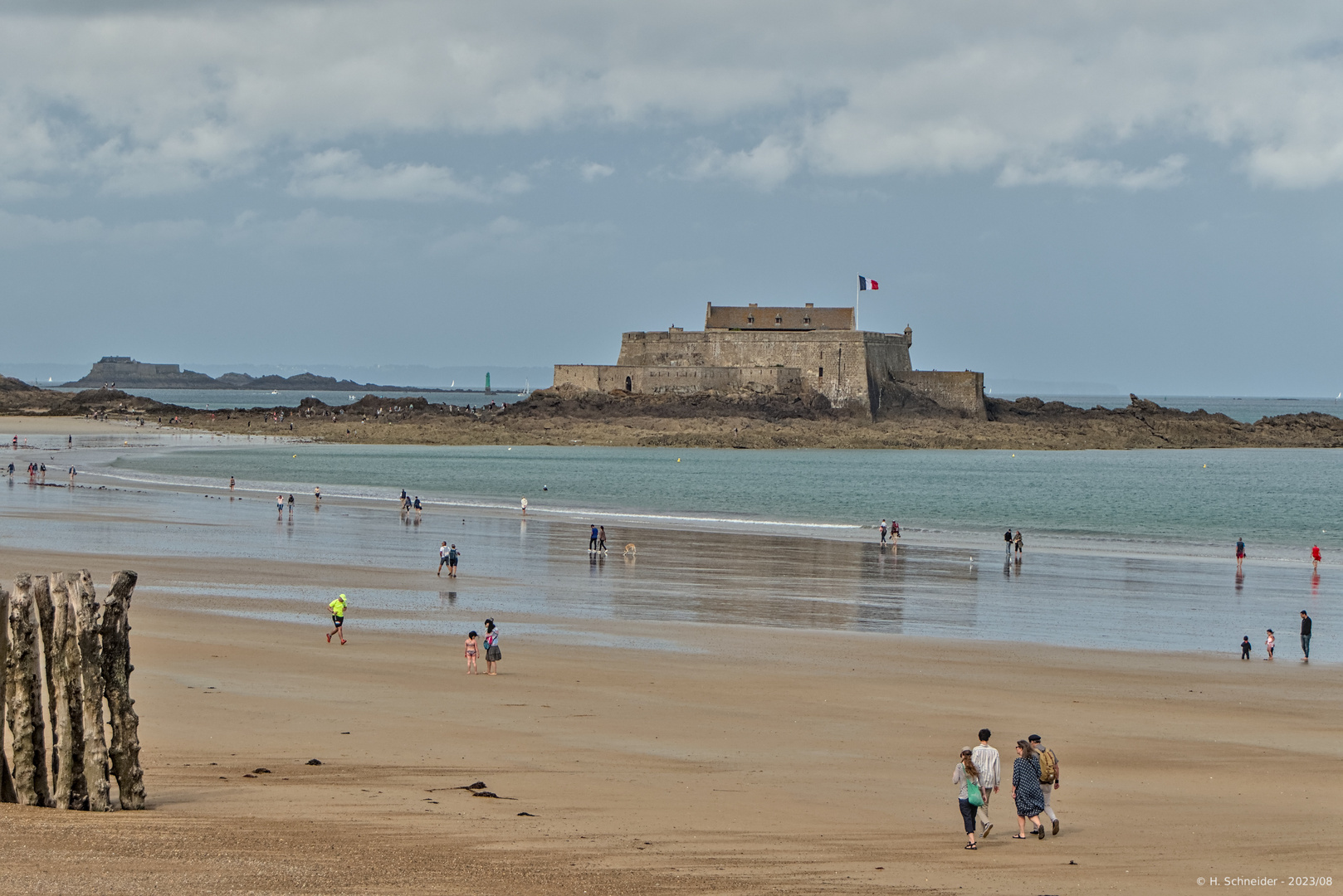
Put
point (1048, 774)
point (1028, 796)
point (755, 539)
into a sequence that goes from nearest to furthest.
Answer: point (1028, 796), point (1048, 774), point (755, 539)

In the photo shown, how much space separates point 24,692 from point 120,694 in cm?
56

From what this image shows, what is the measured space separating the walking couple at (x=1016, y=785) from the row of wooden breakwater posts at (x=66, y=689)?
579 centimetres

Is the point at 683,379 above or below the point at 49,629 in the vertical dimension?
above

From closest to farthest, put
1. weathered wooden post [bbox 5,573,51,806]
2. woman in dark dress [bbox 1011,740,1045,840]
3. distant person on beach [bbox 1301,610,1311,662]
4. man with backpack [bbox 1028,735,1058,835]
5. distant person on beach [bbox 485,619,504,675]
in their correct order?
weathered wooden post [bbox 5,573,51,806], woman in dark dress [bbox 1011,740,1045,840], man with backpack [bbox 1028,735,1058,835], distant person on beach [bbox 485,619,504,675], distant person on beach [bbox 1301,610,1311,662]

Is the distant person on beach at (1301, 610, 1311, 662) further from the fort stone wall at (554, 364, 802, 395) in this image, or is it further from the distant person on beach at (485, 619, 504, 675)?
the fort stone wall at (554, 364, 802, 395)

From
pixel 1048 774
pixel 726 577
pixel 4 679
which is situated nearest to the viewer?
pixel 4 679

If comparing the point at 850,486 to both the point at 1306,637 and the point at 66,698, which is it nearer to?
the point at 1306,637

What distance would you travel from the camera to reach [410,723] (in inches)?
472

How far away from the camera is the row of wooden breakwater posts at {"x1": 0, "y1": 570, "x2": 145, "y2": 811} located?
7.79 m

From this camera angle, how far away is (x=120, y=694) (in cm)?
805

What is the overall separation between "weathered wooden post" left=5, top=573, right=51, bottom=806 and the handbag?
6.28 metres

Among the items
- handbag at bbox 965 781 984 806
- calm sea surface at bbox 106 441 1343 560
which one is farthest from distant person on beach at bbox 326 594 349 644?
calm sea surface at bbox 106 441 1343 560

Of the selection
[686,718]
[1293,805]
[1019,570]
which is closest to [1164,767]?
[1293,805]

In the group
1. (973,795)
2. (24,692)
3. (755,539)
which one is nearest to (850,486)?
(755,539)
